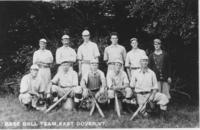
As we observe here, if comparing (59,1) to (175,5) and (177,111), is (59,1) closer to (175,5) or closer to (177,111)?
(175,5)

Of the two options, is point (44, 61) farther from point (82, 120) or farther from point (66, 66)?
point (82, 120)

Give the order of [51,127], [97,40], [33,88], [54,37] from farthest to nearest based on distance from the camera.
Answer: [54,37] → [97,40] → [33,88] → [51,127]

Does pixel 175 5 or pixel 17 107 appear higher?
pixel 175 5

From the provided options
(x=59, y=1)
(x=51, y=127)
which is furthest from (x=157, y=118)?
(x=59, y=1)

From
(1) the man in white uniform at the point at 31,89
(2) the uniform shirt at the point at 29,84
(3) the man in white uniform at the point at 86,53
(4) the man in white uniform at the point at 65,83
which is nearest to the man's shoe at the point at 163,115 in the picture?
(4) the man in white uniform at the point at 65,83

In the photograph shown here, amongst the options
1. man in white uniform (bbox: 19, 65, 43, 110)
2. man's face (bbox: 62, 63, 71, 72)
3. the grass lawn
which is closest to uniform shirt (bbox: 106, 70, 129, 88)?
the grass lawn

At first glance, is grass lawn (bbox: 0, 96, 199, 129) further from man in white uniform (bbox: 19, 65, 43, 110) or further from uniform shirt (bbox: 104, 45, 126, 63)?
uniform shirt (bbox: 104, 45, 126, 63)

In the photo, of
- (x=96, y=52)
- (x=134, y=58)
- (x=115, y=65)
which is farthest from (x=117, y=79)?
(x=96, y=52)

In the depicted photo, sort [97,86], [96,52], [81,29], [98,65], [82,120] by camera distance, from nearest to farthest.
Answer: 1. [82,120]
2. [97,86]
3. [96,52]
4. [98,65]
5. [81,29]
